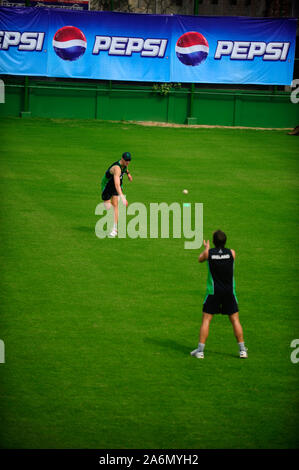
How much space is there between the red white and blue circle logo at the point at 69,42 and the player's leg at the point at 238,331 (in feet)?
84.6

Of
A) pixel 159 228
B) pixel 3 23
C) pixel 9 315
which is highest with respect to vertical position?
pixel 3 23

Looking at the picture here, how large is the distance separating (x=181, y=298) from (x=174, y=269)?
6.26ft

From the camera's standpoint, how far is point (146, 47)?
34312 millimetres

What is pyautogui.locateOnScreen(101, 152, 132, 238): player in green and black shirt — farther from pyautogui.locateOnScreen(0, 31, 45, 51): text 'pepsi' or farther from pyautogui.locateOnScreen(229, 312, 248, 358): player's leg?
pyautogui.locateOnScreen(0, 31, 45, 51): text 'pepsi'

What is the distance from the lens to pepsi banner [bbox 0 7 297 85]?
33.5 meters

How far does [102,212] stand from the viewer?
19734 millimetres

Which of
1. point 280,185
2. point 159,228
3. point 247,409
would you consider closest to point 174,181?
point 280,185

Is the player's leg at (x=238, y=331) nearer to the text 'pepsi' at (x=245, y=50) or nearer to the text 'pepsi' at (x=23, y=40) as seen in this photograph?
the text 'pepsi' at (x=23, y=40)

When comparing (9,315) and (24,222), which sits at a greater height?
(24,222)

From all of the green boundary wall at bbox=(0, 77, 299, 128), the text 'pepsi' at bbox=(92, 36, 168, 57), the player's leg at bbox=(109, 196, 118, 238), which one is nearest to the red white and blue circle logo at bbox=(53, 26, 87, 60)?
the text 'pepsi' at bbox=(92, 36, 168, 57)

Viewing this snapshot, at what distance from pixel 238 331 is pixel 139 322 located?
2.33 metres

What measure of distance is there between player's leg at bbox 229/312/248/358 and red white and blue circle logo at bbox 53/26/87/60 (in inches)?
1016

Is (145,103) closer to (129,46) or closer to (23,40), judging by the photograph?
(129,46)

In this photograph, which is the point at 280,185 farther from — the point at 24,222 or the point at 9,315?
the point at 9,315
